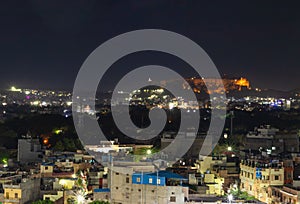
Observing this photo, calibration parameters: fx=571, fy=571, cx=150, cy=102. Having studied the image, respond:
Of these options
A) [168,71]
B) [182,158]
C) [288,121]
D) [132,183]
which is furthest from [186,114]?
[132,183]

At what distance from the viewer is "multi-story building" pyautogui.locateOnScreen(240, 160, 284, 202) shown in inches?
439

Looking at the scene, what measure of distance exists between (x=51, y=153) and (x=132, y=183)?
6852 millimetres

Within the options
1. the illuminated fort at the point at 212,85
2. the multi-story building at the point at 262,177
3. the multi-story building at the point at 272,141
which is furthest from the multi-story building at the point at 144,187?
the illuminated fort at the point at 212,85

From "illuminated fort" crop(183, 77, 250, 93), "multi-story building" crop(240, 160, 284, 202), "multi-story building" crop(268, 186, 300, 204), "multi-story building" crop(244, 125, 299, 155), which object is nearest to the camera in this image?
"multi-story building" crop(268, 186, 300, 204)

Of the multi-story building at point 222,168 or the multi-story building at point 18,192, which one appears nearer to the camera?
the multi-story building at point 18,192

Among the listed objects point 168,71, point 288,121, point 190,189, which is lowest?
point 190,189

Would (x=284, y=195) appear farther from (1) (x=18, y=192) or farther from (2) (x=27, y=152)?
(2) (x=27, y=152)

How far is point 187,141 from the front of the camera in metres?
17.5

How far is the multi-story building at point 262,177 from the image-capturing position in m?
11.1

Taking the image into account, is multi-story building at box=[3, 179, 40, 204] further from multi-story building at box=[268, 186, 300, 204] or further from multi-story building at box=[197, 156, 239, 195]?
multi-story building at box=[268, 186, 300, 204]

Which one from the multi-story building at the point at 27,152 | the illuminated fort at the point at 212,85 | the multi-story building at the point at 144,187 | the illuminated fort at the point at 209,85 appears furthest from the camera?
the illuminated fort at the point at 212,85

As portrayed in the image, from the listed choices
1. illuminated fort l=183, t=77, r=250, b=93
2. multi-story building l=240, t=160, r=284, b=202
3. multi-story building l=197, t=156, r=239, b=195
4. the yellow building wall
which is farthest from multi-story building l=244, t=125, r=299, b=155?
illuminated fort l=183, t=77, r=250, b=93

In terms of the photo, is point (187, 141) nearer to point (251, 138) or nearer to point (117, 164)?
point (251, 138)

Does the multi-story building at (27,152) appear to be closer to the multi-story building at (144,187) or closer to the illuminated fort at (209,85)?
the multi-story building at (144,187)
